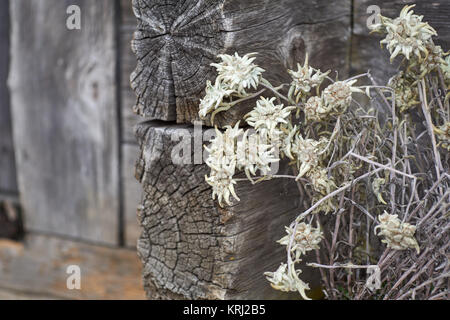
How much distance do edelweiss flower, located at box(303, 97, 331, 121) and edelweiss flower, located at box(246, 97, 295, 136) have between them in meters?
0.05

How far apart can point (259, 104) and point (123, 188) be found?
1249 millimetres

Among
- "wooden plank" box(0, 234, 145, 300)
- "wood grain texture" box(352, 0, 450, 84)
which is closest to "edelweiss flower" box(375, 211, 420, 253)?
"wood grain texture" box(352, 0, 450, 84)

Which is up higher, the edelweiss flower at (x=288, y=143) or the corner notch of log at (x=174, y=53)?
the corner notch of log at (x=174, y=53)

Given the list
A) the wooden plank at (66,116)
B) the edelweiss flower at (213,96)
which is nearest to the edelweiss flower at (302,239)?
the edelweiss flower at (213,96)

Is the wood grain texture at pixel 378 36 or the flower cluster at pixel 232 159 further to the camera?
the wood grain texture at pixel 378 36

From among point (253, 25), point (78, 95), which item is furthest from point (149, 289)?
point (78, 95)

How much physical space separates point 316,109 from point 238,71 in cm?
20

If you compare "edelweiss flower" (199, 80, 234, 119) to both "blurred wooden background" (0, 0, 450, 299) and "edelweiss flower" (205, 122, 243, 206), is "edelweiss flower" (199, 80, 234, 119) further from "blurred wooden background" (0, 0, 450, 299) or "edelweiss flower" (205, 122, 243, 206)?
"blurred wooden background" (0, 0, 450, 299)

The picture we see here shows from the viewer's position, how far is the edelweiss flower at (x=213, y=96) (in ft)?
4.01

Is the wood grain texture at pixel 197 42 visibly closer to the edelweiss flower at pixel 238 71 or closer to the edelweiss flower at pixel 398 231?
the edelweiss flower at pixel 238 71

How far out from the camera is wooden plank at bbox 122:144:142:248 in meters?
2.29

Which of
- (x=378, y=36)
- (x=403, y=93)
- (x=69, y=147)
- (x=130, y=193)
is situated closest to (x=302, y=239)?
(x=403, y=93)

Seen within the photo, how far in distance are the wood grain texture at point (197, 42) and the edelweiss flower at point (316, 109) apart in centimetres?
21

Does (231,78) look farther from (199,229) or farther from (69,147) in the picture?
(69,147)
